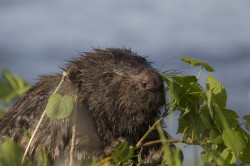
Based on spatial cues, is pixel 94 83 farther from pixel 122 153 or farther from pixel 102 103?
pixel 122 153

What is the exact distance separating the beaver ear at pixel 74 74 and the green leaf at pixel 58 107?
1.25 meters

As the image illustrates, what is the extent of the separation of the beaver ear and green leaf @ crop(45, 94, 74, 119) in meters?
1.25

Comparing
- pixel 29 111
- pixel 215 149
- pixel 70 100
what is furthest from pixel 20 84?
pixel 215 149

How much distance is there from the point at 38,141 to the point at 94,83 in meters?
1.01

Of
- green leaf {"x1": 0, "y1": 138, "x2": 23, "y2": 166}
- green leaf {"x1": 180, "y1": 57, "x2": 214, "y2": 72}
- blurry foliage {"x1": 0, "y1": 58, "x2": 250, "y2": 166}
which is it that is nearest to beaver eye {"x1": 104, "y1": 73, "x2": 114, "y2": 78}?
blurry foliage {"x1": 0, "y1": 58, "x2": 250, "y2": 166}

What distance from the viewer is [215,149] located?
5.23 m

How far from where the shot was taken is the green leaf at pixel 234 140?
4.84m

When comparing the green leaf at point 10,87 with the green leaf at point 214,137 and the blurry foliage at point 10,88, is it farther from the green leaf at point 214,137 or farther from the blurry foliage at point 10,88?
the green leaf at point 214,137

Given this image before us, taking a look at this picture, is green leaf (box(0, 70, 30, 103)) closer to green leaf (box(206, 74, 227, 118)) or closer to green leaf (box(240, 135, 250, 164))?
green leaf (box(206, 74, 227, 118))

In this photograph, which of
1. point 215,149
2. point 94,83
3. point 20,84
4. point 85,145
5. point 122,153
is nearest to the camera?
point 122,153

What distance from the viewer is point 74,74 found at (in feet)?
20.5

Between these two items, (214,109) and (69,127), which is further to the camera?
(69,127)

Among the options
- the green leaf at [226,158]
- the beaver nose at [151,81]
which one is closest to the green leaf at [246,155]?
the green leaf at [226,158]

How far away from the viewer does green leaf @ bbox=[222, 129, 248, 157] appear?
4.84 m
